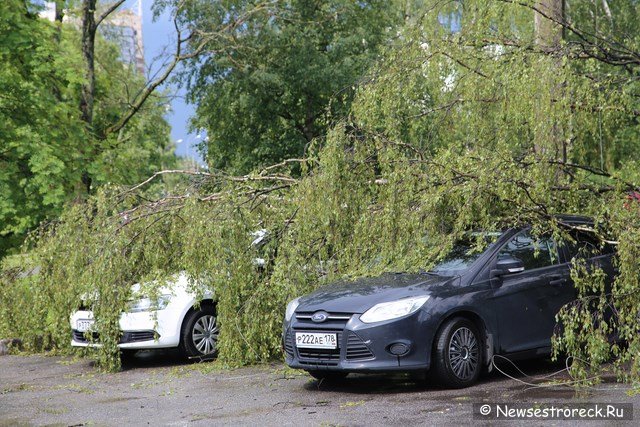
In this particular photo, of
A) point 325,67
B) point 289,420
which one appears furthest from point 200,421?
point 325,67

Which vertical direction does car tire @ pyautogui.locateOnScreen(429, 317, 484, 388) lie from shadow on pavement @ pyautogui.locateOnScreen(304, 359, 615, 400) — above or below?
above

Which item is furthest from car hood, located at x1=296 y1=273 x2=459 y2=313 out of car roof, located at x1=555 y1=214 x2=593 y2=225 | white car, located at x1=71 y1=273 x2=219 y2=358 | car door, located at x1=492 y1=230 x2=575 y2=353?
white car, located at x1=71 y1=273 x2=219 y2=358

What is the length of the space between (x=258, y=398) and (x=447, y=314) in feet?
6.37

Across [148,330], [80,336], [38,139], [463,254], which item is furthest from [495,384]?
[38,139]

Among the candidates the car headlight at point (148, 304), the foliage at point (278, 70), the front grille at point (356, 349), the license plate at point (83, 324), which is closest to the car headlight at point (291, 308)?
the front grille at point (356, 349)

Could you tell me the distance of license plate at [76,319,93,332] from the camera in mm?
12370

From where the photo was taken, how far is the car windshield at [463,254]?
929 centimetres

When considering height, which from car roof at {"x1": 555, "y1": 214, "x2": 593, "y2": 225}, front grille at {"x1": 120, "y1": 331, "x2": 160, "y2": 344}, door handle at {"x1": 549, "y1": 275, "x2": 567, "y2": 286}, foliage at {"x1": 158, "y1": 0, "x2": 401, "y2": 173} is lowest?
front grille at {"x1": 120, "y1": 331, "x2": 160, "y2": 344}

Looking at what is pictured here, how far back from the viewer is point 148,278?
12.1 meters

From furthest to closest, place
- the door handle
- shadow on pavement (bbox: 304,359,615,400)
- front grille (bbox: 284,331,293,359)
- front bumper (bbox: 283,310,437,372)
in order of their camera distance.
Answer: the door handle → front grille (bbox: 284,331,293,359) → front bumper (bbox: 283,310,437,372) → shadow on pavement (bbox: 304,359,615,400)

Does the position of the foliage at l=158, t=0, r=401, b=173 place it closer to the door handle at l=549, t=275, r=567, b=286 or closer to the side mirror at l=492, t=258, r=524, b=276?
the door handle at l=549, t=275, r=567, b=286

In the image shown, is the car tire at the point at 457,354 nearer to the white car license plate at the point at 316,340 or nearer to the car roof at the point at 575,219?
the white car license plate at the point at 316,340

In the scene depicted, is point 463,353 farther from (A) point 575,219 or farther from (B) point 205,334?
(B) point 205,334

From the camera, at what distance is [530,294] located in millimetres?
9484
